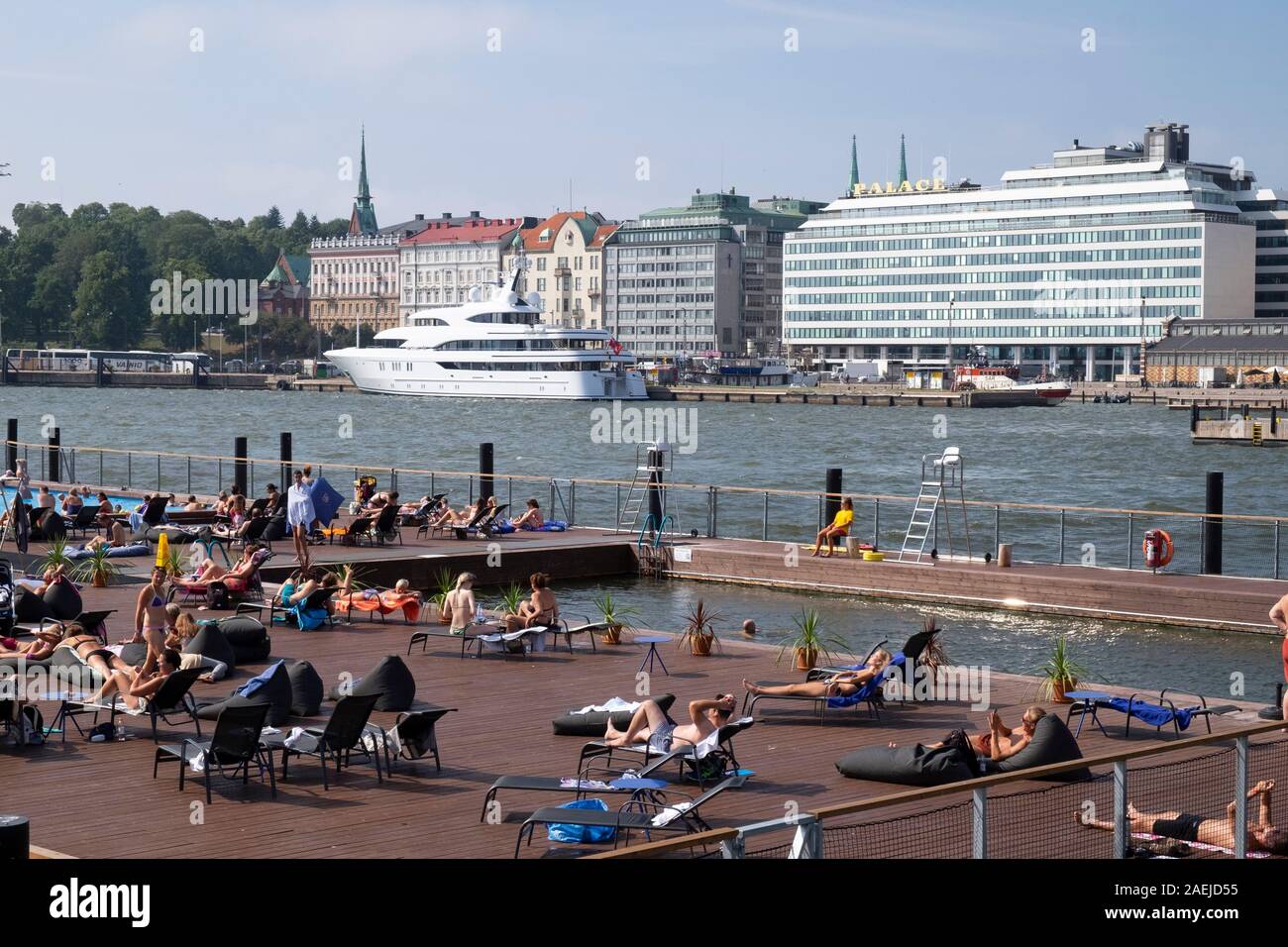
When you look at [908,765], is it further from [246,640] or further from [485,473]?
[485,473]

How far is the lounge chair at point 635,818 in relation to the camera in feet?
30.8

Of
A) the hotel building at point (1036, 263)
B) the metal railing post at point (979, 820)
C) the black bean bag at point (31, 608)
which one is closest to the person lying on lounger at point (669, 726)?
the metal railing post at point (979, 820)

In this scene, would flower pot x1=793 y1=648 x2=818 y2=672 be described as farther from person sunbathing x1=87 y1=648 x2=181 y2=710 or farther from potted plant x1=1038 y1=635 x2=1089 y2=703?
person sunbathing x1=87 y1=648 x2=181 y2=710

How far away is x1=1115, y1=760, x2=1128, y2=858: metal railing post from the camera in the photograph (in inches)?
328

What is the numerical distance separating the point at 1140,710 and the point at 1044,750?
2348 millimetres

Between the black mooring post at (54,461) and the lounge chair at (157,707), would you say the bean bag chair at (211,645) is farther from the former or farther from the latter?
the black mooring post at (54,461)

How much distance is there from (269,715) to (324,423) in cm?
8346

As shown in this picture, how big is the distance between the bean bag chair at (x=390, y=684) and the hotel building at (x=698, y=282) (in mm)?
160243

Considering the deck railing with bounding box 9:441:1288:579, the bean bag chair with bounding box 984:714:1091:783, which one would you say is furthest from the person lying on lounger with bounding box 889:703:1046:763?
the deck railing with bounding box 9:441:1288:579

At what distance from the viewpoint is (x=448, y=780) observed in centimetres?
1183

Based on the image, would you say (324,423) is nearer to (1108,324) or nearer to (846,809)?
(1108,324)

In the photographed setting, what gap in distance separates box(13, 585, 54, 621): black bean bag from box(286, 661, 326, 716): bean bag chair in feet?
17.1

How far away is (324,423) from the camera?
94688 millimetres
